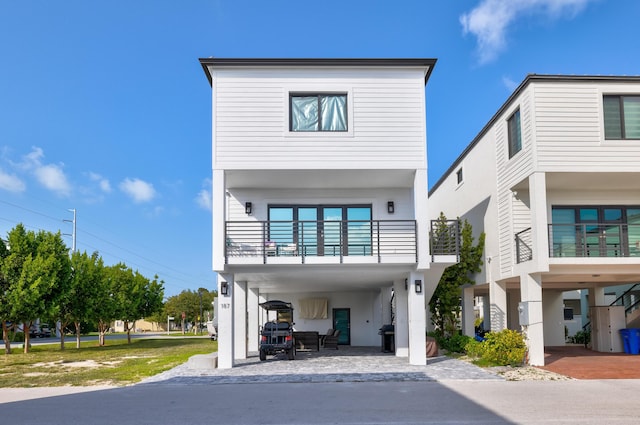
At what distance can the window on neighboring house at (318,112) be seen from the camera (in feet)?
54.8

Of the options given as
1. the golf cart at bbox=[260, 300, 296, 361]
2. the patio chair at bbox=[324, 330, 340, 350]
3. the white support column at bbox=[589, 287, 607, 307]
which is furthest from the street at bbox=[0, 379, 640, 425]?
the white support column at bbox=[589, 287, 607, 307]

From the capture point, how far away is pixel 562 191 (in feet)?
61.9

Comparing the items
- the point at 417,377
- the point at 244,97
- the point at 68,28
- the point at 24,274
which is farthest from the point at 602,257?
the point at 24,274

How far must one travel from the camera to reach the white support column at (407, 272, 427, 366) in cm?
1606

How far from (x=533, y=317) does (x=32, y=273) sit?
20.1 meters

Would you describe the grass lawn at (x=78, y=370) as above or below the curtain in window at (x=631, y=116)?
below

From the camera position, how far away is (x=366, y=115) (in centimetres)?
1658

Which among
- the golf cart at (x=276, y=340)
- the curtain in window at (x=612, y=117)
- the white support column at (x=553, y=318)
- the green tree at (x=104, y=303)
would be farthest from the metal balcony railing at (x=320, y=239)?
the green tree at (x=104, y=303)

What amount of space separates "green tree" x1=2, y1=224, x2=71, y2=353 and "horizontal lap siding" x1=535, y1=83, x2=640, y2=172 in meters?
20.5

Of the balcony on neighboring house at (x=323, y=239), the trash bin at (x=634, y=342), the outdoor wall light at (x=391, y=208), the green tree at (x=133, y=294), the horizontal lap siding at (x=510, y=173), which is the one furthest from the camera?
the green tree at (x=133, y=294)

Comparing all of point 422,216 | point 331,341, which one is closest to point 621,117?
point 422,216

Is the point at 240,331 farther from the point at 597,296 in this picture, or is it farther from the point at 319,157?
the point at 597,296

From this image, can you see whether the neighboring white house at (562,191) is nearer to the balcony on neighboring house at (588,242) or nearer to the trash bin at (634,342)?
the balcony on neighboring house at (588,242)

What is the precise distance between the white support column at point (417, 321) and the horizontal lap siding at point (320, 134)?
3.44 metres
